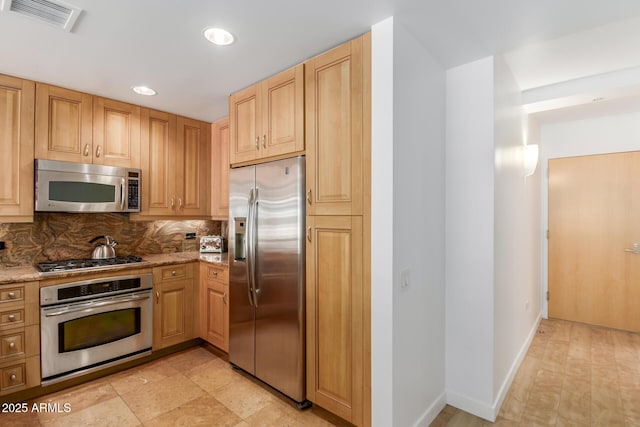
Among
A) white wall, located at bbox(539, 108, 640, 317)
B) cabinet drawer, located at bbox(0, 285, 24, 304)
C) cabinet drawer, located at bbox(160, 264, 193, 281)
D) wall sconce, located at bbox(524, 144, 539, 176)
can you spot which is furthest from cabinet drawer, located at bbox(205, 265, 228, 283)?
white wall, located at bbox(539, 108, 640, 317)

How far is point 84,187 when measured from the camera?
2.81m

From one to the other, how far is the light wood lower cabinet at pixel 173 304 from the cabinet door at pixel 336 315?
1.63 metres

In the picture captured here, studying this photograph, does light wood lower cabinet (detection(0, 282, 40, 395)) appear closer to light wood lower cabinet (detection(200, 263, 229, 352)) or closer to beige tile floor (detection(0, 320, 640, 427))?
beige tile floor (detection(0, 320, 640, 427))

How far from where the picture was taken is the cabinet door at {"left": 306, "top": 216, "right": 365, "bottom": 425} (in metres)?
1.94

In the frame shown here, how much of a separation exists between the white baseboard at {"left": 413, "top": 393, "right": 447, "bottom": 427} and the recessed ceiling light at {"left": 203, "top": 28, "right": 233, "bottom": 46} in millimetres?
2647

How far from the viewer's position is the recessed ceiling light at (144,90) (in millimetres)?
2747

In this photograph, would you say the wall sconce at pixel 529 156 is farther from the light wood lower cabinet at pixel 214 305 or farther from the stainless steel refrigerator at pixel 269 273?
the light wood lower cabinet at pixel 214 305

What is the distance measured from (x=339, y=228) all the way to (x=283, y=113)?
38.2 inches

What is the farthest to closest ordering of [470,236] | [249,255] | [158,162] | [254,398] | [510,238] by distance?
[158,162]
[510,238]
[249,255]
[254,398]
[470,236]

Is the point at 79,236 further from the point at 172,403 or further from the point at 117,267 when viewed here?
the point at 172,403

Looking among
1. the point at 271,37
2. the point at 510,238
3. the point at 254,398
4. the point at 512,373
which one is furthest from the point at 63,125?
the point at 512,373

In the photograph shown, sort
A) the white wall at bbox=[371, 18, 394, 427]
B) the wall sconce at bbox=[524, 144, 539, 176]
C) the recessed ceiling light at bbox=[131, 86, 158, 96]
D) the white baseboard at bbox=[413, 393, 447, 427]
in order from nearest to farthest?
the white wall at bbox=[371, 18, 394, 427]
the white baseboard at bbox=[413, 393, 447, 427]
the recessed ceiling light at bbox=[131, 86, 158, 96]
the wall sconce at bbox=[524, 144, 539, 176]

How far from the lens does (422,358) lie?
206 centimetres

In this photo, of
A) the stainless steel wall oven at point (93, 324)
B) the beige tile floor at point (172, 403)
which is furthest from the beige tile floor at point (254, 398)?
the stainless steel wall oven at point (93, 324)
